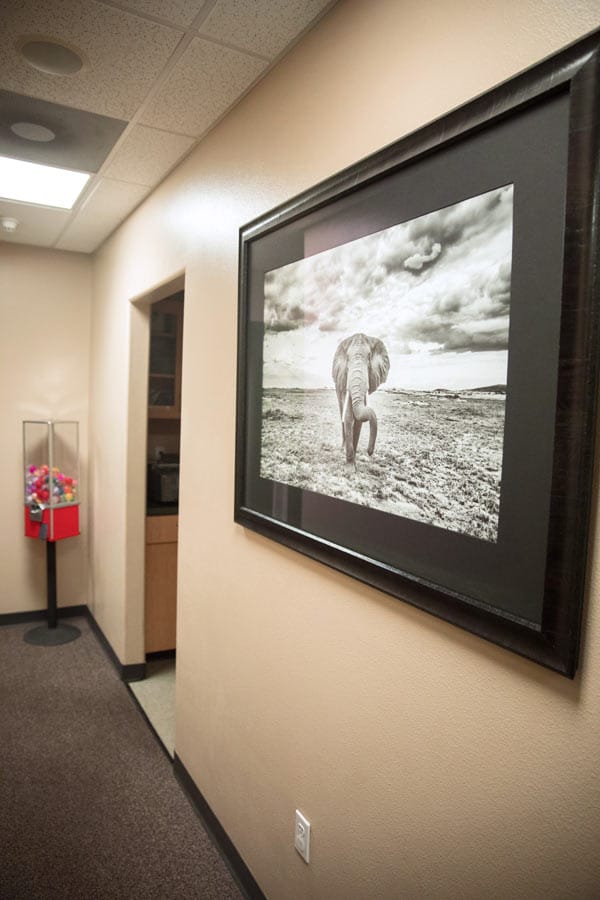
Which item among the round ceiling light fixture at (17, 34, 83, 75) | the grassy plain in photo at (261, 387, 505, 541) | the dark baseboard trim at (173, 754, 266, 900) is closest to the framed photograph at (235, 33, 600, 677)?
the grassy plain in photo at (261, 387, 505, 541)

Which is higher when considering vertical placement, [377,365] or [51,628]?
[377,365]

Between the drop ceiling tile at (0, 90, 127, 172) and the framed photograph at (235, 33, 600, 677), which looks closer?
the framed photograph at (235, 33, 600, 677)

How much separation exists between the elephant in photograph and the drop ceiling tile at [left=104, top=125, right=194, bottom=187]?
135 cm

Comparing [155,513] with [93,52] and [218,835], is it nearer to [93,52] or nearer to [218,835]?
[218,835]

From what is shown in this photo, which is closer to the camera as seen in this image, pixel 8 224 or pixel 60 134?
pixel 60 134

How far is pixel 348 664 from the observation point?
4.44 ft

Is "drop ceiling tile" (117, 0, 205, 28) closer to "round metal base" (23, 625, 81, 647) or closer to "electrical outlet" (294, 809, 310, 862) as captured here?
"electrical outlet" (294, 809, 310, 862)

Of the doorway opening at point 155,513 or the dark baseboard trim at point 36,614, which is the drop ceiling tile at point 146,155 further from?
the dark baseboard trim at point 36,614

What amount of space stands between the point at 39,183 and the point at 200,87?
4.26 ft

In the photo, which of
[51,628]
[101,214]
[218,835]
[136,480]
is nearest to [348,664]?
[218,835]

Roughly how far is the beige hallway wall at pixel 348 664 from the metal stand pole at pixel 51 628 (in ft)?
5.75

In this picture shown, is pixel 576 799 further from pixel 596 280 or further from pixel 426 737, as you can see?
pixel 596 280

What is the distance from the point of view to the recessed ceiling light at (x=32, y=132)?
2135 millimetres

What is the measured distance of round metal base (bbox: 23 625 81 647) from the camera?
12.2 feet
